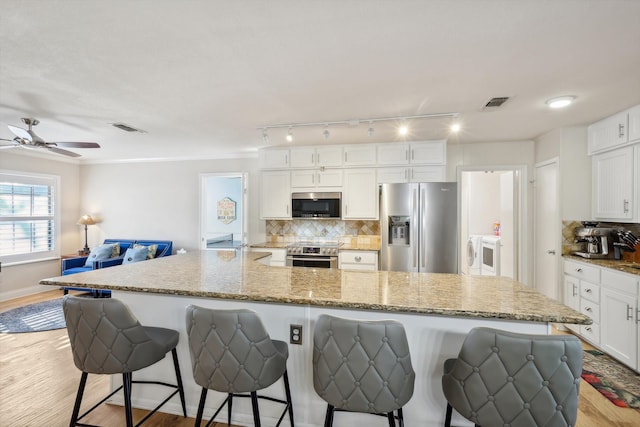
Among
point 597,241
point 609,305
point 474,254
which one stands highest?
point 597,241

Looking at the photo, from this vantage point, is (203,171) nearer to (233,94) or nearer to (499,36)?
(233,94)

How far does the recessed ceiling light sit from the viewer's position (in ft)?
8.82

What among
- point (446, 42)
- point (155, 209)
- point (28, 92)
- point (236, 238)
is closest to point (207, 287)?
point (446, 42)

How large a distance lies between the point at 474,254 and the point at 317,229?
9.77ft

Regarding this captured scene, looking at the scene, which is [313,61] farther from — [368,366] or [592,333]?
[592,333]

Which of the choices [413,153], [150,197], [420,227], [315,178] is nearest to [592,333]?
[420,227]

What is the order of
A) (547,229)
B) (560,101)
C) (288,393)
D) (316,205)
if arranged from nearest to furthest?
(288,393), (560,101), (547,229), (316,205)

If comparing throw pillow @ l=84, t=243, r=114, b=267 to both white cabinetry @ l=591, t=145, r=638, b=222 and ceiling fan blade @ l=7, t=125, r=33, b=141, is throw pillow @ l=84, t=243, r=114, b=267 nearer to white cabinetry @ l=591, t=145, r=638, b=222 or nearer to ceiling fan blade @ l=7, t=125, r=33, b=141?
ceiling fan blade @ l=7, t=125, r=33, b=141

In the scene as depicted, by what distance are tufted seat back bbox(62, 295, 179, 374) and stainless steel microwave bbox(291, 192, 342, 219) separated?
3.03 m

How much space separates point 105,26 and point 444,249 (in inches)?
150

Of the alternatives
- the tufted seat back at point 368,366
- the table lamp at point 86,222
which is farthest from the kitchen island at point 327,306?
the table lamp at point 86,222

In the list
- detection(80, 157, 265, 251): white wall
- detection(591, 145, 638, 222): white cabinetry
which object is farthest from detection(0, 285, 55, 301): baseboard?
detection(591, 145, 638, 222): white cabinetry

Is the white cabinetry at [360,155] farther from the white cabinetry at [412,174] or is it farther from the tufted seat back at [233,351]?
the tufted seat back at [233,351]

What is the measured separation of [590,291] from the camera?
10.3 ft
